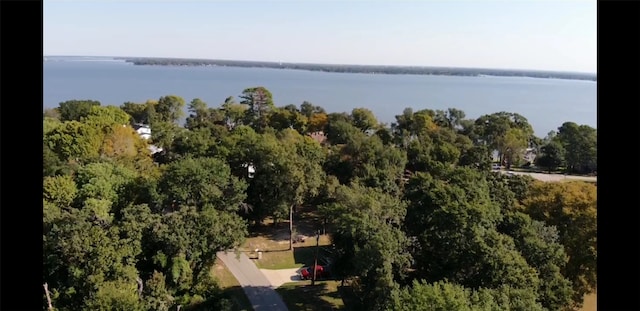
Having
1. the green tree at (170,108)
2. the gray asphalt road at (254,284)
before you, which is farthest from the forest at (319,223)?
the green tree at (170,108)

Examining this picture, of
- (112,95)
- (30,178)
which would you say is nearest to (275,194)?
(30,178)

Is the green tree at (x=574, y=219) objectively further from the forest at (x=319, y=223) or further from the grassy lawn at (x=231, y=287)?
the grassy lawn at (x=231, y=287)

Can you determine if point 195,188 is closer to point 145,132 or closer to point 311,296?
point 311,296

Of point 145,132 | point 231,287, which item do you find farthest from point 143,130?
point 231,287

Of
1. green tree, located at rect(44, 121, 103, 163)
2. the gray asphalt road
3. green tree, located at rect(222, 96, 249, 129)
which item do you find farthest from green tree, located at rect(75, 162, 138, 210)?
green tree, located at rect(222, 96, 249, 129)

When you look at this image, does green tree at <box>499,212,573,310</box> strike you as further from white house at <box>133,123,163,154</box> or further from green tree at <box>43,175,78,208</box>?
white house at <box>133,123,163,154</box>
